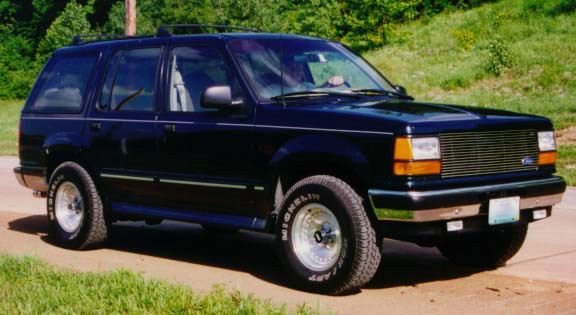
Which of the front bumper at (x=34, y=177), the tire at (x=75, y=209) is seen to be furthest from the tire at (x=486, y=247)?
the front bumper at (x=34, y=177)

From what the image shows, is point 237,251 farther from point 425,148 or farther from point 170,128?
point 425,148


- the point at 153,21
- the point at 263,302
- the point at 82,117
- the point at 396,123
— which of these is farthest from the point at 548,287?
the point at 153,21

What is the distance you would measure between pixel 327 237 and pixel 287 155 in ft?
2.20

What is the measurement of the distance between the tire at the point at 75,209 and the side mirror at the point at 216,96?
197cm

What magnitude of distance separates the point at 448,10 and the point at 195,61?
40.6 metres

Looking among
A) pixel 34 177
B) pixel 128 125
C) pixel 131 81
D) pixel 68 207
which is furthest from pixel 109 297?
pixel 34 177

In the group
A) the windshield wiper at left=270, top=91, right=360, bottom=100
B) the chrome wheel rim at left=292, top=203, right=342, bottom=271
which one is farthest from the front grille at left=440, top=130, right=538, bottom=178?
the windshield wiper at left=270, top=91, right=360, bottom=100

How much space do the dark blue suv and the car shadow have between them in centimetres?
32

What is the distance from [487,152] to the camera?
6.41 meters

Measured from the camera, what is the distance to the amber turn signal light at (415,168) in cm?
596

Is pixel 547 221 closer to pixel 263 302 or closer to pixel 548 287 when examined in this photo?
pixel 548 287

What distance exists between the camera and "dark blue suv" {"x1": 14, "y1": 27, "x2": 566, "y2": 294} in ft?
20.0

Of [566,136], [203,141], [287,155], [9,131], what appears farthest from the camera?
[9,131]

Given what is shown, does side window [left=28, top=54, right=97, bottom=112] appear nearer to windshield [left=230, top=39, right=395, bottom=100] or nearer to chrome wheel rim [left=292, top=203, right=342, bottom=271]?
windshield [left=230, top=39, right=395, bottom=100]
